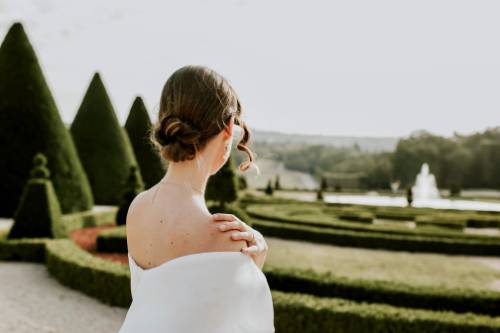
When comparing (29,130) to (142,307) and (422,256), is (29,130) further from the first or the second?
(142,307)

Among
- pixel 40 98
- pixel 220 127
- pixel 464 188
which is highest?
pixel 40 98

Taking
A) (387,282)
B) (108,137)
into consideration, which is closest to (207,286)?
(387,282)

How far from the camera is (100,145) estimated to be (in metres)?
20.4

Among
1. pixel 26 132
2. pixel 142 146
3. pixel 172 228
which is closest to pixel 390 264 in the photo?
pixel 172 228

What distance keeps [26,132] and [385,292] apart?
12.3 metres

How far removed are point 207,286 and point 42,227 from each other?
1073cm

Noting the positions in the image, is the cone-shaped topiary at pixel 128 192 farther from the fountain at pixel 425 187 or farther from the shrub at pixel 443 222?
the fountain at pixel 425 187

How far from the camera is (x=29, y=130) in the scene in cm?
1602

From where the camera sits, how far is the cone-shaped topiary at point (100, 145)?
66.8 ft

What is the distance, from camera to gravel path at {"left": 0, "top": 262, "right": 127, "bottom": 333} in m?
6.77

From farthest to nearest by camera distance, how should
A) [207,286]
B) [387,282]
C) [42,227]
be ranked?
[42,227], [387,282], [207,286]

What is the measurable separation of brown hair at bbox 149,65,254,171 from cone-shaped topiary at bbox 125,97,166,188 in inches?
832

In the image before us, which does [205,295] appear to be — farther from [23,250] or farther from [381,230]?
[381,230]

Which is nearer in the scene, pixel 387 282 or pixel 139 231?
pixel 139 231
